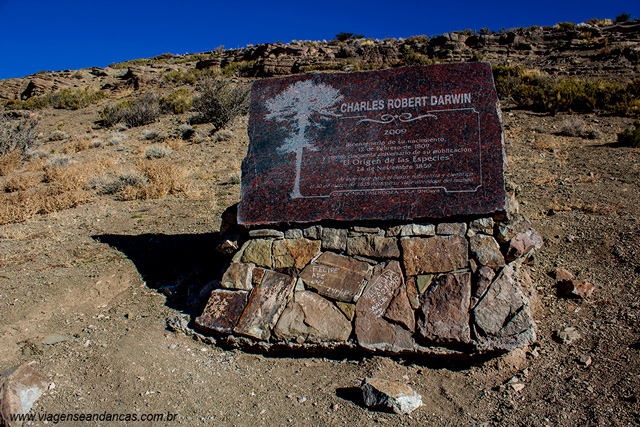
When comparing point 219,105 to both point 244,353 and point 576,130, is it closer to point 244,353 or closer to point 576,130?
point 576,130

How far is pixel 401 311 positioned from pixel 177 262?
2936mm

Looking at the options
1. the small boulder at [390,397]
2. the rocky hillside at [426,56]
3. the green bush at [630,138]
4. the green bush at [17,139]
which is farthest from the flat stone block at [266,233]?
the rocky hillside at [426,56]

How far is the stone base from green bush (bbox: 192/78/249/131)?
9542 millimetres

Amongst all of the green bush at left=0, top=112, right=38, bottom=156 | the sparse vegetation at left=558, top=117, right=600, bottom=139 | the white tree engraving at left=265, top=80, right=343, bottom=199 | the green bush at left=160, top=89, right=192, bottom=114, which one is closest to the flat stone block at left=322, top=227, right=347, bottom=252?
the white tree engraving at left=265, top=80, right=343, bottom=199

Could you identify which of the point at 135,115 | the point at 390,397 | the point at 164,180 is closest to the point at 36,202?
the point at 164,180

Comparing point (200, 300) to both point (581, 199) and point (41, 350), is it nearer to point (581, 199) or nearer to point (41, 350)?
point (41, 350)

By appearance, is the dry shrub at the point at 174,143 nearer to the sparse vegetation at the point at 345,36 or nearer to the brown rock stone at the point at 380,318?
the brown rock stone at the point at 380,318

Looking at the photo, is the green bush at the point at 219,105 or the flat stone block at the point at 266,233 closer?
the flat stone block at the point at 266,233

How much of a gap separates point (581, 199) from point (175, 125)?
474 inches

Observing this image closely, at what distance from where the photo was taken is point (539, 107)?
452 inches

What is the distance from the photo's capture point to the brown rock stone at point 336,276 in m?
3.91

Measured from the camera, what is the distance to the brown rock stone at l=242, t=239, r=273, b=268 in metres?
4.25

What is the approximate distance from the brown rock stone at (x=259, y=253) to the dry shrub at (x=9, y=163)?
905cm

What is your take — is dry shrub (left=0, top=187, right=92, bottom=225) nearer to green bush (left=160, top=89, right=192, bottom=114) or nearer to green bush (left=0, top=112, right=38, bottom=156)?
green bush (left=0, top=112, right=38, bottom=156)
